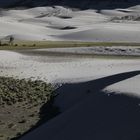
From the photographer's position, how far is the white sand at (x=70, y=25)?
7656 centimetres

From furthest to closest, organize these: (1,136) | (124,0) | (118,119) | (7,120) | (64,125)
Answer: (124,0), (7,120), (1,136), (64,125), (118,119)

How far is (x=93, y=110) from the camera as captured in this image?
19.1 metres

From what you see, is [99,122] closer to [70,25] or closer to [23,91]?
[23,91]

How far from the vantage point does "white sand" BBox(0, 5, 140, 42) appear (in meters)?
76.6

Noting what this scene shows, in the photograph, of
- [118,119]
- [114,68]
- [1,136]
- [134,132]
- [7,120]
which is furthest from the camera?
[114,68]

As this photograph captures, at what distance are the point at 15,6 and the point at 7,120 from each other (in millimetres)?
160938

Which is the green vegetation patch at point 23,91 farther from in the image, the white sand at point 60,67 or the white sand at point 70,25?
the white sand at point 70,25

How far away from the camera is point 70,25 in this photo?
114m

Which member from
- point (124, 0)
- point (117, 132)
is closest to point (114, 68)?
point (117, 132)

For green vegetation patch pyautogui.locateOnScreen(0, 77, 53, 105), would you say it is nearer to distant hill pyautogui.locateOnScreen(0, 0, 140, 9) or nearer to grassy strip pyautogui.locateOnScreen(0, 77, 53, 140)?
grassy strip pyautogui.locateOnScreen(0, 77, 53, 140)

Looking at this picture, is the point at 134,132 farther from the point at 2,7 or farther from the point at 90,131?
the point at 2,7

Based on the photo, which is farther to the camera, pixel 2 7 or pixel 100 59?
pixel 2 7

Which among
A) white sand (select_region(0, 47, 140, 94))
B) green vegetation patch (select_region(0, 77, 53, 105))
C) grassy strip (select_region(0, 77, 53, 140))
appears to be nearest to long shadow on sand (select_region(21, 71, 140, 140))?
grassy strip (select_region(0, 77, 53, 140))

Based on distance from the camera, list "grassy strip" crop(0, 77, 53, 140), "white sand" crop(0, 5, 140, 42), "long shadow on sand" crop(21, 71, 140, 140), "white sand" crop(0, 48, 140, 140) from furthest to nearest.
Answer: "white sand" crop(0, 5, 140, 42) < "grassy strip" crop(0, 77, 53, 140) < "white sand" crop(0, 48, 140, 140) < "long shadow on sand" crop(21, 71, 140, 140)
